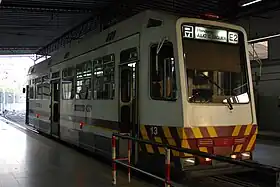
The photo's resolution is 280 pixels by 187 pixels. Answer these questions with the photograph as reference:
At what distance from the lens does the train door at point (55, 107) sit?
46.3 feet

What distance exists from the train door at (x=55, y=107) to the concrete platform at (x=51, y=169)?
1.46 metres

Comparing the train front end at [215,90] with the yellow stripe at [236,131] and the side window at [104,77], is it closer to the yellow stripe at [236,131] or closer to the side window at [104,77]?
the yellow stripe at [236,131]

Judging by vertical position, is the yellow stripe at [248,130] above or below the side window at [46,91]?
below

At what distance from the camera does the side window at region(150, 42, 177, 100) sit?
23.1 ft

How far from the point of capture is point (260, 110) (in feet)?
66.5

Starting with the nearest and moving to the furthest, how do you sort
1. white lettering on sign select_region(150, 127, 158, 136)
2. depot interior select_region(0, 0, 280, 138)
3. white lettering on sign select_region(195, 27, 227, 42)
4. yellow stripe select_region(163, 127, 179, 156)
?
yellow stripe select_region(163, 127, 179, 156) → white lettering on sign select_region(195, 27, 227, 42) → white lettering on sign select_region(150, 127, 158, 136) → depot interior select_region(0, 0, 280, 138)

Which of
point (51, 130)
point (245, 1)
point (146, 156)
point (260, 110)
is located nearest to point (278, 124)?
point (260, 110)

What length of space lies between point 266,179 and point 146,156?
9.01ft

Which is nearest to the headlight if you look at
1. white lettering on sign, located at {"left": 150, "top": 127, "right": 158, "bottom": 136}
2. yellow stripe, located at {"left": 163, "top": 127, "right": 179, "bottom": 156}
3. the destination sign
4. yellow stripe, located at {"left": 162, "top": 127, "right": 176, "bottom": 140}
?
yellow stripe, located at {"left": 163, "top": 127, "right": 179, "bottom": 156}

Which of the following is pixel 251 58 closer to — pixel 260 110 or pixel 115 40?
pixel 115 40

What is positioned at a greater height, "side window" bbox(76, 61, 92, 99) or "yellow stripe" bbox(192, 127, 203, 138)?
"side window" bbox(76, 61, 92, 99)

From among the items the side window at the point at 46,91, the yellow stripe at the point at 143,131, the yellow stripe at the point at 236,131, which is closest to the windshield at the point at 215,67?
the yellow stripe at the point at 236,131

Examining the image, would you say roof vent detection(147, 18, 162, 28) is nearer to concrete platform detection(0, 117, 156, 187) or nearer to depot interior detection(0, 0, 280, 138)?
concrete platform detection(0, 117, 156, 187)

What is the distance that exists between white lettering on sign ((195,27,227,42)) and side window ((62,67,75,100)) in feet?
18.7
